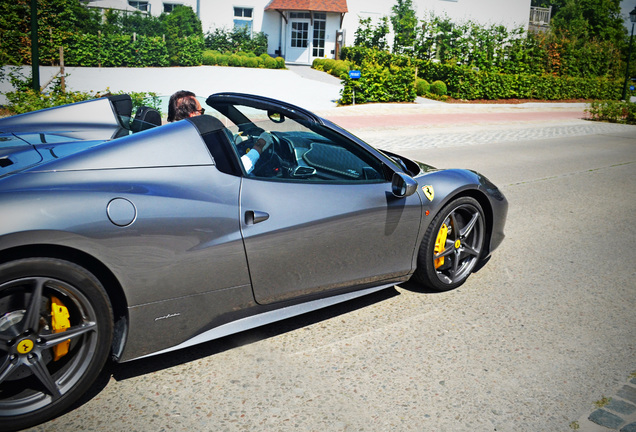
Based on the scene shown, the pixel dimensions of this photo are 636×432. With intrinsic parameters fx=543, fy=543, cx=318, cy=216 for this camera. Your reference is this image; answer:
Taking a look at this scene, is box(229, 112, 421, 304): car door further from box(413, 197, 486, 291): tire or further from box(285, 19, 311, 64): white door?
box(285, 19, 311, 64): white door

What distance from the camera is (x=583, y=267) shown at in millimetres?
4750

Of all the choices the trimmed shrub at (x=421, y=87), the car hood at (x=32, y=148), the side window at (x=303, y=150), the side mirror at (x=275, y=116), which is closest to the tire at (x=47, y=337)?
the car hood at (x=32, y=148)

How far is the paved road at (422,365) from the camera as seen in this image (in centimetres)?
259

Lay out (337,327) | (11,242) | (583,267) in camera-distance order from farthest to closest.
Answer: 1. (583,267)
2. (337,327)
3. (11,242)

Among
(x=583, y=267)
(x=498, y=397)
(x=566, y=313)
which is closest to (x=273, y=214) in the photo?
(x=498, y=397)

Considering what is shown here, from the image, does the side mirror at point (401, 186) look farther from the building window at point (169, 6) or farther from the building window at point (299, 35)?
the building window at point (299, 35)

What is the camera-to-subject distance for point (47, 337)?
2377 mm

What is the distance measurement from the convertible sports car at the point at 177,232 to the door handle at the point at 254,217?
0.01 meters

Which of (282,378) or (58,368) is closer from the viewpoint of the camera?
(58,368)

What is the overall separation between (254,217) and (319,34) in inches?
1442

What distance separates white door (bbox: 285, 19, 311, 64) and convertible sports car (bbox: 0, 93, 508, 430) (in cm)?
3504

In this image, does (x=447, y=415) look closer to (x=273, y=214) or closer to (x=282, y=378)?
(x=282, y=378)

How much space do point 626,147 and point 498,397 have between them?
491 inches

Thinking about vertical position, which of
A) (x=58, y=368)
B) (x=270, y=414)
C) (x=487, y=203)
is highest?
(x=487, y=203)
